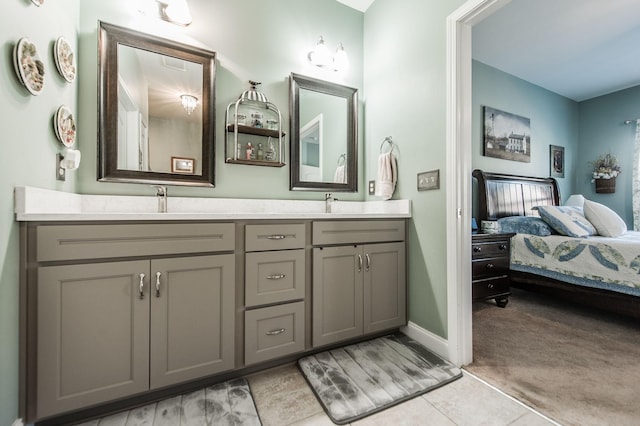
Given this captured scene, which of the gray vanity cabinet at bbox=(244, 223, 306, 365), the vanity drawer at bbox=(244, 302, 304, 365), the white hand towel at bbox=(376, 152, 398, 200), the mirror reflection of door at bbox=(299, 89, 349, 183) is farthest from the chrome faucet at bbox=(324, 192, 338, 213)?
the vanity drawer at bbox=(244, 302, 304, 365)

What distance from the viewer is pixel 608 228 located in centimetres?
262

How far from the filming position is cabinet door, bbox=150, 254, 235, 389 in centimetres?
120

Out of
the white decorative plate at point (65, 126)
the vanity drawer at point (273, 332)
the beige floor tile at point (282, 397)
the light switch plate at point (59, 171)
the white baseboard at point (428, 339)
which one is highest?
the white decorative plate at point (65, 126)

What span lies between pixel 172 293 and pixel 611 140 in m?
6.13

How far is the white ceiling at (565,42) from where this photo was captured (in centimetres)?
233

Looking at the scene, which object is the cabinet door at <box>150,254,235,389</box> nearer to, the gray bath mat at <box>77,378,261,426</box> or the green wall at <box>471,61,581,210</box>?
the gray bath mat at <box>77,378,261,426</box>

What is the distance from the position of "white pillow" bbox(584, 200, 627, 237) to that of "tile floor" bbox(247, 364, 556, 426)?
2.51 meters

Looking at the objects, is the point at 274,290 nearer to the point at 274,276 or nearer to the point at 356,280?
the point at 274,276

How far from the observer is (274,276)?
4.82 feet

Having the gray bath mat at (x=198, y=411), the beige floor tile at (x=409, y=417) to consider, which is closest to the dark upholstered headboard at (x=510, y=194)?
the beige floor tile at (x=409, y=417)

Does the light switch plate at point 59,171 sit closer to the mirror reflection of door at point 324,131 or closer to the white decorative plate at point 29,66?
the white decorative plate at point 29,66

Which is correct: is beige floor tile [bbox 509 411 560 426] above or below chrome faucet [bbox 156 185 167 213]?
below

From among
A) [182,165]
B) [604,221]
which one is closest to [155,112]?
[182,165]

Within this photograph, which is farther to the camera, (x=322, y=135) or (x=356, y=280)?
(x=322, y=135)
